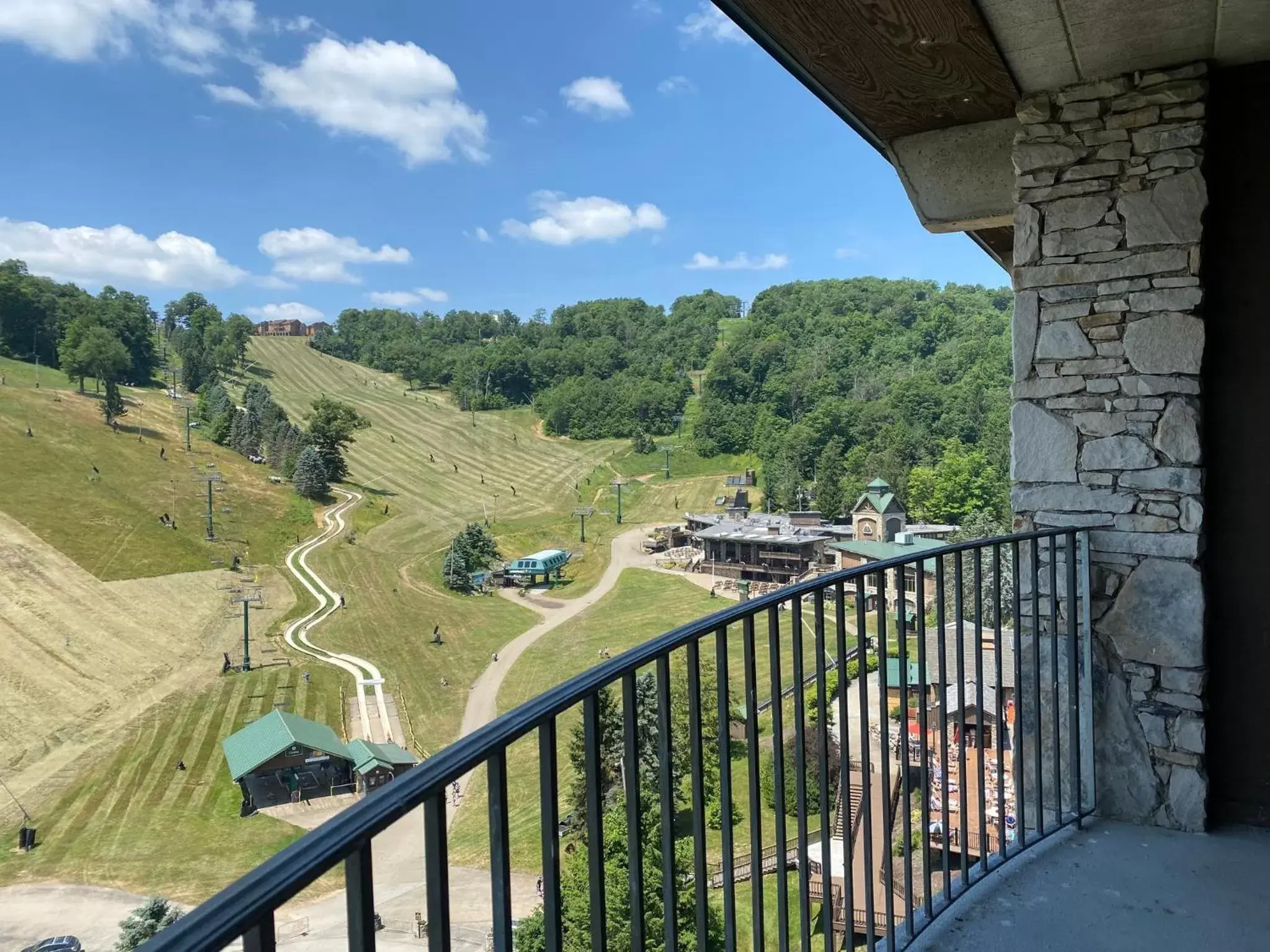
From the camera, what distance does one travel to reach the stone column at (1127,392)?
2.34m

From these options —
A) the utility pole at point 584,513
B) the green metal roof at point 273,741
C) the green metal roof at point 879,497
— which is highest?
the green metal roof at point 879,497

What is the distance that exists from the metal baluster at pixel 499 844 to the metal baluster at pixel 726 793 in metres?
0.44

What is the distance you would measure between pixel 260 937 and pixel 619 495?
47.5 m

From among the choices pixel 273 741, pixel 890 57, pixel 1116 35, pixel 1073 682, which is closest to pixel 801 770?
pixel 1073 682

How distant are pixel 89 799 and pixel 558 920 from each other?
3505 cm

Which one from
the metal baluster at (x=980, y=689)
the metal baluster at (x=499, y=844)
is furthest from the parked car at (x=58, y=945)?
the metal baluster at (x=499, y=844)

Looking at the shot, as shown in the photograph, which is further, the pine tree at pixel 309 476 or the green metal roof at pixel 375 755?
the pine tree at pixel 309 476

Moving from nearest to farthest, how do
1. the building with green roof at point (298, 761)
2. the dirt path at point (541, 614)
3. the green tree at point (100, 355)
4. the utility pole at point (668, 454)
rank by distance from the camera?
the building with green roof at point (298, 761) < the dirt path at point (541, 614) < the green tree at point (100, 355) < the utility pole at point (668, 454)

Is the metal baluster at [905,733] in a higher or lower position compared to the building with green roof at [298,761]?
higher

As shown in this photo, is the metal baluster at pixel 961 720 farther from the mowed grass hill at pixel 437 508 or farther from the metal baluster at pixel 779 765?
the mowed grass hill at pixel 437 508

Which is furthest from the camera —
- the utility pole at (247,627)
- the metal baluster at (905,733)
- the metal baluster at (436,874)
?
the utility pole at (247,627)

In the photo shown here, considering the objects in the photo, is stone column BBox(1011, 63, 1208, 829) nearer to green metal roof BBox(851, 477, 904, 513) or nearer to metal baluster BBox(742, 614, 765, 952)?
metal baluster BBox(742, 614, 765, 952)

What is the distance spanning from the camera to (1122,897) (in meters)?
1.92

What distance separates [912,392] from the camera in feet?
129
